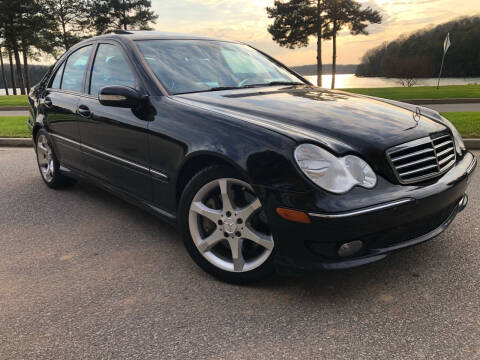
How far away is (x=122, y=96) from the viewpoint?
2.94m

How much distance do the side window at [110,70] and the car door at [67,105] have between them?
0.24 metres

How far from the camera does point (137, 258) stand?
9.86 ft

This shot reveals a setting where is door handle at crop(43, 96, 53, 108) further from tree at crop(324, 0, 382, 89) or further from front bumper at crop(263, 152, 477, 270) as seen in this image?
tree at crop(324, 0, 382, 89)

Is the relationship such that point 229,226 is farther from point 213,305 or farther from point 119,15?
point 119,15

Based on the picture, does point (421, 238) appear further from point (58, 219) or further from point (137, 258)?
point (58, 219)

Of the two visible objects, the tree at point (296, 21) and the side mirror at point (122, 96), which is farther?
the tree at point (296, 21)

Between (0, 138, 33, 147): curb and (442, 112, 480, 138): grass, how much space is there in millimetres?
7608

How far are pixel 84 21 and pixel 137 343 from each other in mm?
43791

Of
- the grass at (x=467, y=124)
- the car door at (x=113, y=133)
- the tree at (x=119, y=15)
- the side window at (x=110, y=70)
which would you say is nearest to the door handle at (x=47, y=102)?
the car door at (x=113, y=133)

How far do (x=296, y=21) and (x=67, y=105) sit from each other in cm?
3181

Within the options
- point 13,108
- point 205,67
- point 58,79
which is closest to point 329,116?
point 205,67

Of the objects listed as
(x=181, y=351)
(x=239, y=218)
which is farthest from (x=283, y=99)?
(x=181, y=351)

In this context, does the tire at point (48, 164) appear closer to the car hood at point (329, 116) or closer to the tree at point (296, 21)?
the car hood at point (329, 116)

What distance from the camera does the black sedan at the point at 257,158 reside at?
7.04 ft
